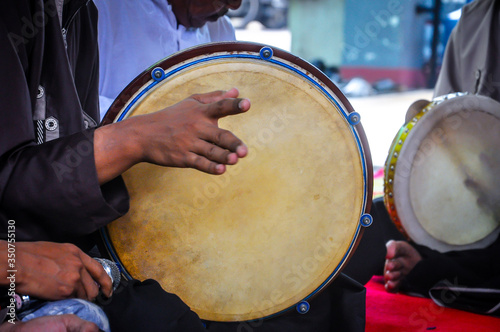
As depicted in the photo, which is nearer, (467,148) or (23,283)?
(23,283)

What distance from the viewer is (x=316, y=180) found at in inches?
41.8

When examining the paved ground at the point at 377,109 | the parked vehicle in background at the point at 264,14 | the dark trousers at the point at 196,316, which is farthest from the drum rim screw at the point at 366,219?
the parked vehicle in background at the point at 264,14

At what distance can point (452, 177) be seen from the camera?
1.66m

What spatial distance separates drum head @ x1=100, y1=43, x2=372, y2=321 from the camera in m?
1.01

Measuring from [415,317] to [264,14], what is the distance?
11.0m

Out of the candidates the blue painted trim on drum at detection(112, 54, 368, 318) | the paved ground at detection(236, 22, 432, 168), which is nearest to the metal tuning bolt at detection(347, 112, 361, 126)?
the blue painted trim on drum at detection(112, 54, 368, 318)

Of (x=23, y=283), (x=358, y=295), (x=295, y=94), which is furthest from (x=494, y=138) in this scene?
(x=23, y=283)

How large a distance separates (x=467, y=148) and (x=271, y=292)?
0.95 m

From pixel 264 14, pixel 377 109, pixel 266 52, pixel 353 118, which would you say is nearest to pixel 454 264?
pixel 353 118

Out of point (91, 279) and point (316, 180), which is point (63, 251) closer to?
point (91, 279)

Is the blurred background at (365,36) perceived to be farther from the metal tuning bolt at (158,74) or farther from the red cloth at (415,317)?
the metal tuning bolt at (158,74)

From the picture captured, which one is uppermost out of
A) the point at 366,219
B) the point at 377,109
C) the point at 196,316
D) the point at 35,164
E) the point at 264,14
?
the point at 35,164

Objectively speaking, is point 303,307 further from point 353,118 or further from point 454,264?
point 454,264

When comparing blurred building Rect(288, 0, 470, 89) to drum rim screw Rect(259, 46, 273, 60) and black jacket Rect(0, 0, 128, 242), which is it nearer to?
drum rim screw Rect(259, 46, 273, 60)
